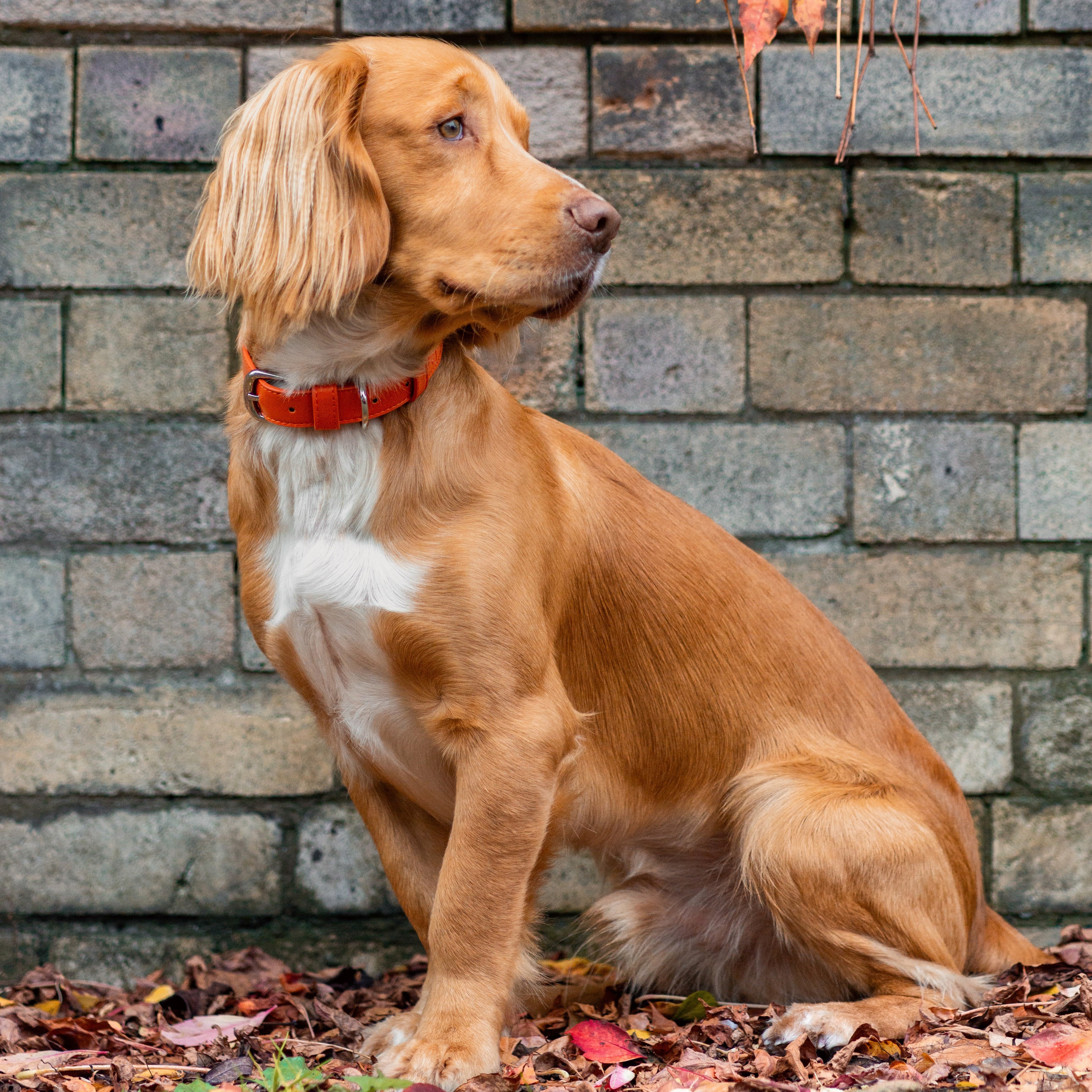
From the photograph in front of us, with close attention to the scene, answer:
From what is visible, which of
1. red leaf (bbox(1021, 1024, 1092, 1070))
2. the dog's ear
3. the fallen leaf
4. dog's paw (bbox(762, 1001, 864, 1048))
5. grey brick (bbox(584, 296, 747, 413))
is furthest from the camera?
grey brick (bbox(584, 296, 747, 413))

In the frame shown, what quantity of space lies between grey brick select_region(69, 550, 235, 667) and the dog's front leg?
51.3 inches

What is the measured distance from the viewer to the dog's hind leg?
2.26m

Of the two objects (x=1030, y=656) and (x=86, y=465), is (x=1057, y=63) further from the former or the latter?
(x=86, y=465)

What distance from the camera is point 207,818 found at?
314 cm

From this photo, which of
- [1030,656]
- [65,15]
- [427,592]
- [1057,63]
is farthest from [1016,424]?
[65,15]

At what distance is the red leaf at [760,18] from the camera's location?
1.96 metres

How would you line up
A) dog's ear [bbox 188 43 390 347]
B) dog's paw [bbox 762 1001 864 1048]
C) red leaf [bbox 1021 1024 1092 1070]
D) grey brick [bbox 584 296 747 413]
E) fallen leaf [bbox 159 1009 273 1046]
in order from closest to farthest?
dog's ear [bbox 188 43 390 347] → red leaf [bbox 1021 1024 1092 1070] → dog's paw [bbox 762 1001 864 1048] → fallen leaf [bbox 159 1009 273 1046] → grey brick [bbox 584 296 747 413]

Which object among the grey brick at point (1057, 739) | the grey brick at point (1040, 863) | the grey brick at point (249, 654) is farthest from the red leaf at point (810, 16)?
the grey brick at point (1040, 863)

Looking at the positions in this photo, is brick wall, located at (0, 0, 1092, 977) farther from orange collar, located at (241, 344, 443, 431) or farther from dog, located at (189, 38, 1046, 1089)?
orange collar, located at (241, 344, 443, 431)

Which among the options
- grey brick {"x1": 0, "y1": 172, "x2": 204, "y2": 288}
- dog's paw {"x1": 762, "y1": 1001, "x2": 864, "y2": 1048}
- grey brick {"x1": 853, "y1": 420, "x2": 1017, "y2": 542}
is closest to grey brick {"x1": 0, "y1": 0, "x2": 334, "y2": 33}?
grey brick {"x1": 0, "y1": 172, "x2": 204, "y2": 288}

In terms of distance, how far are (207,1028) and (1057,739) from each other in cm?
242

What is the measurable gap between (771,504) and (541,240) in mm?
1489

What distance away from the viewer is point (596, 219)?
6.34ft

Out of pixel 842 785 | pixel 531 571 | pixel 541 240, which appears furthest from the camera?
pixel 842 785
